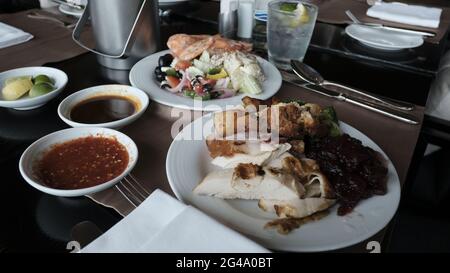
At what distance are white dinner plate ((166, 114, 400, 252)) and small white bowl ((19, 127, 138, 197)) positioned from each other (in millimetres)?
109

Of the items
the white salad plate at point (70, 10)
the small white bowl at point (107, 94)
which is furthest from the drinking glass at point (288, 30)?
the white salad plate at point (70, 10)

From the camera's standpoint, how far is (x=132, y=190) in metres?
0.81

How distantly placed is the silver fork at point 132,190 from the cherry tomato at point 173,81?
18.8 inches

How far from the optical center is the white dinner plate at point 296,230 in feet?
2.14

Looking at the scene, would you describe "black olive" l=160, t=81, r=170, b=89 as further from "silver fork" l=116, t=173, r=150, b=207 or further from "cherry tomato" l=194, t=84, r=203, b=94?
"silver fork" l=116, t=173, r=150, b=207

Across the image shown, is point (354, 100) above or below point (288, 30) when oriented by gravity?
below

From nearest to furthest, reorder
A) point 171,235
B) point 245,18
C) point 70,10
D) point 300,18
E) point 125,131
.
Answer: point 171,235 → point 125,131 → point 300,18 → point 245,18 → point 70,10

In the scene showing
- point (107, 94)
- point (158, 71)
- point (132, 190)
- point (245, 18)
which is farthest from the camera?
point (245, 18)

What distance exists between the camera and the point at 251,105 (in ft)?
3.25

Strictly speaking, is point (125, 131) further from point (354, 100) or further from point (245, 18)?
point (245, 18)

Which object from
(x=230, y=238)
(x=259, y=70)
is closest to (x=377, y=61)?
(x=259, y=70)

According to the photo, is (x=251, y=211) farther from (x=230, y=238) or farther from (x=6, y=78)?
(x=6, y=78)

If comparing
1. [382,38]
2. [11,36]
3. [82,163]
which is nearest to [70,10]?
[11,36]

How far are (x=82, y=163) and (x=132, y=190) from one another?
6.2 inches
